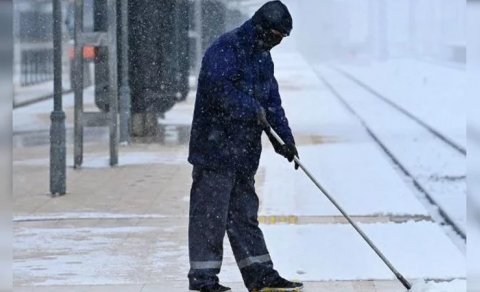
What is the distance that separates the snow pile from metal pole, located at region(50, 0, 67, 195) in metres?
5.44

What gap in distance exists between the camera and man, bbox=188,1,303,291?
6445 millimetres

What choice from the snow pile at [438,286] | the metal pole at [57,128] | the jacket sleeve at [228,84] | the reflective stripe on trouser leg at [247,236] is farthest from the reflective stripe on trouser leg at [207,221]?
the metal pole at [57,128]

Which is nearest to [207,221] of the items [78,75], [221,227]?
[221,227]

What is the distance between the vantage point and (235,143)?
665 cm

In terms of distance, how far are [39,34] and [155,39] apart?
25.2 metres

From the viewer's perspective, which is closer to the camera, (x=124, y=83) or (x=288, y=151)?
(x=288, y=151)

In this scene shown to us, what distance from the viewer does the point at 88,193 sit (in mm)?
11953

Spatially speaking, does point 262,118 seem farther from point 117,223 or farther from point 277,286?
point 117,223

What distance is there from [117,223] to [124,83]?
5874 mm

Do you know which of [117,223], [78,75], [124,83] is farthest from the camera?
[124,83]

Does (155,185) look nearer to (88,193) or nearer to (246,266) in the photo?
(88,193)

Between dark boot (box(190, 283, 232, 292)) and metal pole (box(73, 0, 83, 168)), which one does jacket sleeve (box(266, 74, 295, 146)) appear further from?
metal pole (box(73, 0, 83, 168))

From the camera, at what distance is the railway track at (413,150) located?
12.0 m

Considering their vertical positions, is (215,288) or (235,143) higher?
(235,143)
